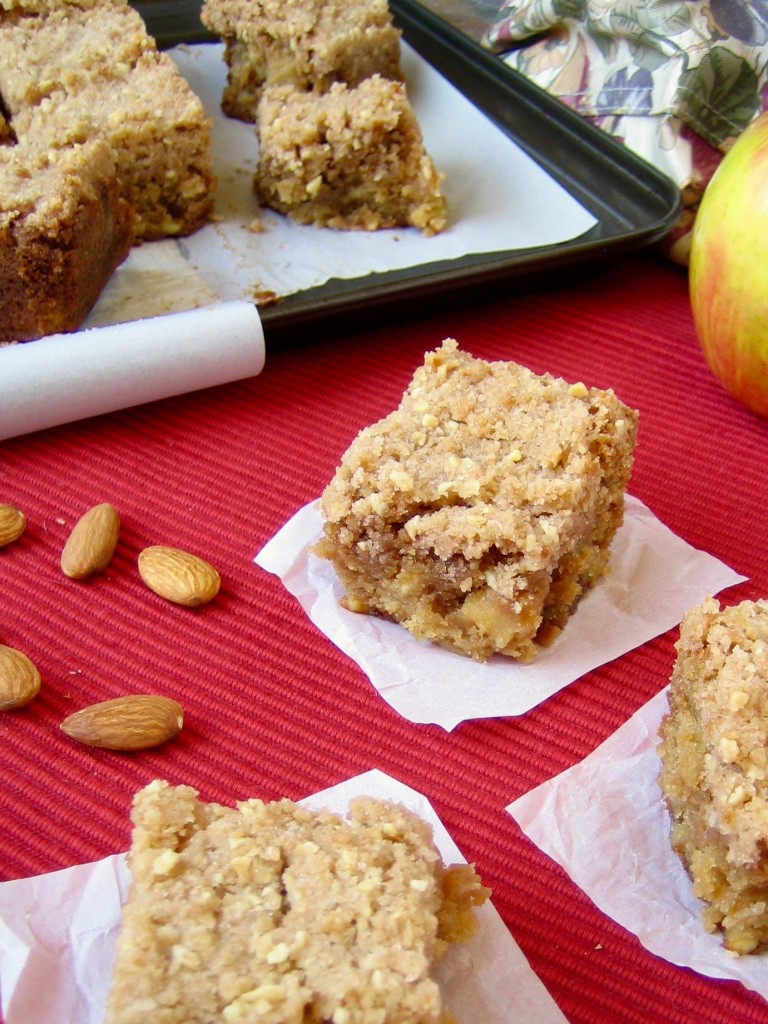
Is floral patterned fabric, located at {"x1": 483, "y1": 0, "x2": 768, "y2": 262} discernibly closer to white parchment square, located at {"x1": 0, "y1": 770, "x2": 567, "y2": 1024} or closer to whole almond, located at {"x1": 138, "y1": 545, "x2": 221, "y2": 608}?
whole almond, located at {"x1": 138, "y1": 545, "x2": 221, "y2": 608}

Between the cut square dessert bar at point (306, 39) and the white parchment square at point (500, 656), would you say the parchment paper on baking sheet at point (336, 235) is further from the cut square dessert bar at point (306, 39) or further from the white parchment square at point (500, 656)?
the white parchment square at point (500, 656)

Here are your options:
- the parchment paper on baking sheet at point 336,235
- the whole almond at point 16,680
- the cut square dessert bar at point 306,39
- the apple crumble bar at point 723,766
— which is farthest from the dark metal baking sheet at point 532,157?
the apple crumble bar at point 723,766

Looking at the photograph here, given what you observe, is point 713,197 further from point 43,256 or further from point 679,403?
point 43,256

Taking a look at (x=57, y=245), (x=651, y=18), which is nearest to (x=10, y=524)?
(x=57, y=245)

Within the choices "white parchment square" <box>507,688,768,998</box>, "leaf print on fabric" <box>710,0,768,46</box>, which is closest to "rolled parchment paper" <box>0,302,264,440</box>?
"white parchment square" <box>507,688,768,998</box>

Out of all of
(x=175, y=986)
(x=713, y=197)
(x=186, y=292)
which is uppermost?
(x=713, y=197)

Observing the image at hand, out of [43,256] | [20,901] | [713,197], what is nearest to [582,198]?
[713,197]
